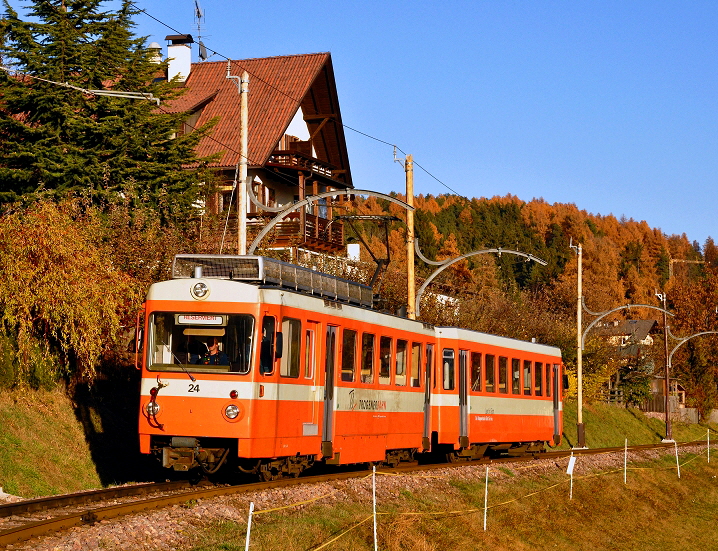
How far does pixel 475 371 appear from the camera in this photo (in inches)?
1000

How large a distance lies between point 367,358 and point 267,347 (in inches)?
157

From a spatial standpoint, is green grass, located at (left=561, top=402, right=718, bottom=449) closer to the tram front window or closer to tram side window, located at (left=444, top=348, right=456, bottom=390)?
tram side window, located at (left=444, top=348, right=456, bottom=390)

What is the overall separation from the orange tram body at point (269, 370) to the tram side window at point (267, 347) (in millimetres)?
15

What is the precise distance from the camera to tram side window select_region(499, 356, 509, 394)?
1062 inches

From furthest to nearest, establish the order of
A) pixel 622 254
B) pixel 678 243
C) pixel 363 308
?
pixel 678 243 → pixel 622 254 → pixel 363 308

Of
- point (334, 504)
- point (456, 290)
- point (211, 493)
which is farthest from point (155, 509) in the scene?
point (456, 290)

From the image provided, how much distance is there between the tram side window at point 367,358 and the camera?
1942 cm

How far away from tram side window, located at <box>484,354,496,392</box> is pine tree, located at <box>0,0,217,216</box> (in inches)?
373

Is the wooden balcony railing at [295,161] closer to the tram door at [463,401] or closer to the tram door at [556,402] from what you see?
the tram door at [556,402]

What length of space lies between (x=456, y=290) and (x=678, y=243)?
91.3m

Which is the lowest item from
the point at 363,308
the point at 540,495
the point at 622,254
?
the point at 540,495

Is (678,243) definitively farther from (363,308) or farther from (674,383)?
(363,308)

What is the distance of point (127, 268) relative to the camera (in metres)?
25.2

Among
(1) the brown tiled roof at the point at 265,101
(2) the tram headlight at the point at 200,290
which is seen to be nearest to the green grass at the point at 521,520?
(2) the tram headlight at the point at 200,290
